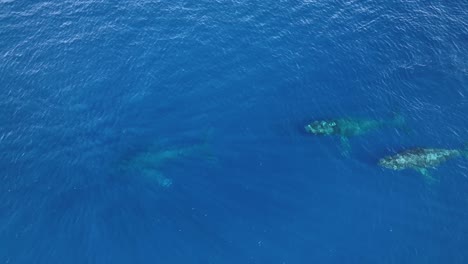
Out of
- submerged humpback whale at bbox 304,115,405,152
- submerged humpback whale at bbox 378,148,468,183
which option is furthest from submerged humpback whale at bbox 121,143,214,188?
submerged humpback whale at bbox 378,148,468,183

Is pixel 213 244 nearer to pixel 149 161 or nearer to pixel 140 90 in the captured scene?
pixel 149 161

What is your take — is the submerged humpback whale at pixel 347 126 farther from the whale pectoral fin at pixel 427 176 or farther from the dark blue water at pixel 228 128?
the whale pectoral fin at pixel 427 176

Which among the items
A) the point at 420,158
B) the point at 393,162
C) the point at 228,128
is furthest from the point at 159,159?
the point at 420,158

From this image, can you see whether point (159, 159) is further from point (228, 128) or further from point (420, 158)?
point (420, 158)

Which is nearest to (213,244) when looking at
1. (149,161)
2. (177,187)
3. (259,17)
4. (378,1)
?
(177,187)

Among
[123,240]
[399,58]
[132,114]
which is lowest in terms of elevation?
[123,240]

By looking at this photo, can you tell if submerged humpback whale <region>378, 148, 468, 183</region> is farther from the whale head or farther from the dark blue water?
the dark blue water
